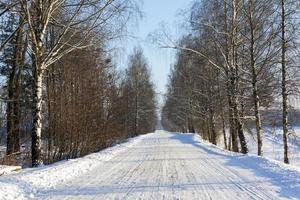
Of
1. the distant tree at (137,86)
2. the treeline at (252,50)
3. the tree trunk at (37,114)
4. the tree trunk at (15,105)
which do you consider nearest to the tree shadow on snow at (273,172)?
the treeline at (252,50)

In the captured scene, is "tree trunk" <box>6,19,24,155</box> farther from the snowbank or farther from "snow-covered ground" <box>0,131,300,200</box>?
"snow-covered ground" <box>0,131,300,200</box>

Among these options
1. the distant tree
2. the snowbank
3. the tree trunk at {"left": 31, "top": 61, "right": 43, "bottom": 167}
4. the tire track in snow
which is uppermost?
the distant tree

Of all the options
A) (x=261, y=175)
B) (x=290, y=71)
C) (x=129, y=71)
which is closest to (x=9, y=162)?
(x=261, y=175)

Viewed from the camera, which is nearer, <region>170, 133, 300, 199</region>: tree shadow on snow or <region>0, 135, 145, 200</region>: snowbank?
<region>0, 135, 145, 200</region>: snowbank

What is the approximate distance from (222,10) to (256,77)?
212 inches

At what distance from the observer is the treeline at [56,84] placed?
16.0 m

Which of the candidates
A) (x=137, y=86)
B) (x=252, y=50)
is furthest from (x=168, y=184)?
(x=137, y=86)

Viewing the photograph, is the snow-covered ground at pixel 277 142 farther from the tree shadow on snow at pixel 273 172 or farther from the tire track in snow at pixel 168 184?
the tire track in snow at pixel 168 184

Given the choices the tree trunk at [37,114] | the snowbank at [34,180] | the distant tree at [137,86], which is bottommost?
the snowbank at [34,180]

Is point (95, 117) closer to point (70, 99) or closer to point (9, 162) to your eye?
point (70, 99)

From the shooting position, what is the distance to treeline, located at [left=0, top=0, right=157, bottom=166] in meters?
16.0

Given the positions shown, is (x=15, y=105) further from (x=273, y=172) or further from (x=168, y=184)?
(x=273, y=172)

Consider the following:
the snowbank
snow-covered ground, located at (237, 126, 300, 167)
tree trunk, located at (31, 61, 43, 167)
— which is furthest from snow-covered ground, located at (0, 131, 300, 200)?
snow-covered ground, located at (237, 126, 300, 167)

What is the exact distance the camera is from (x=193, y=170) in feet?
47.3
